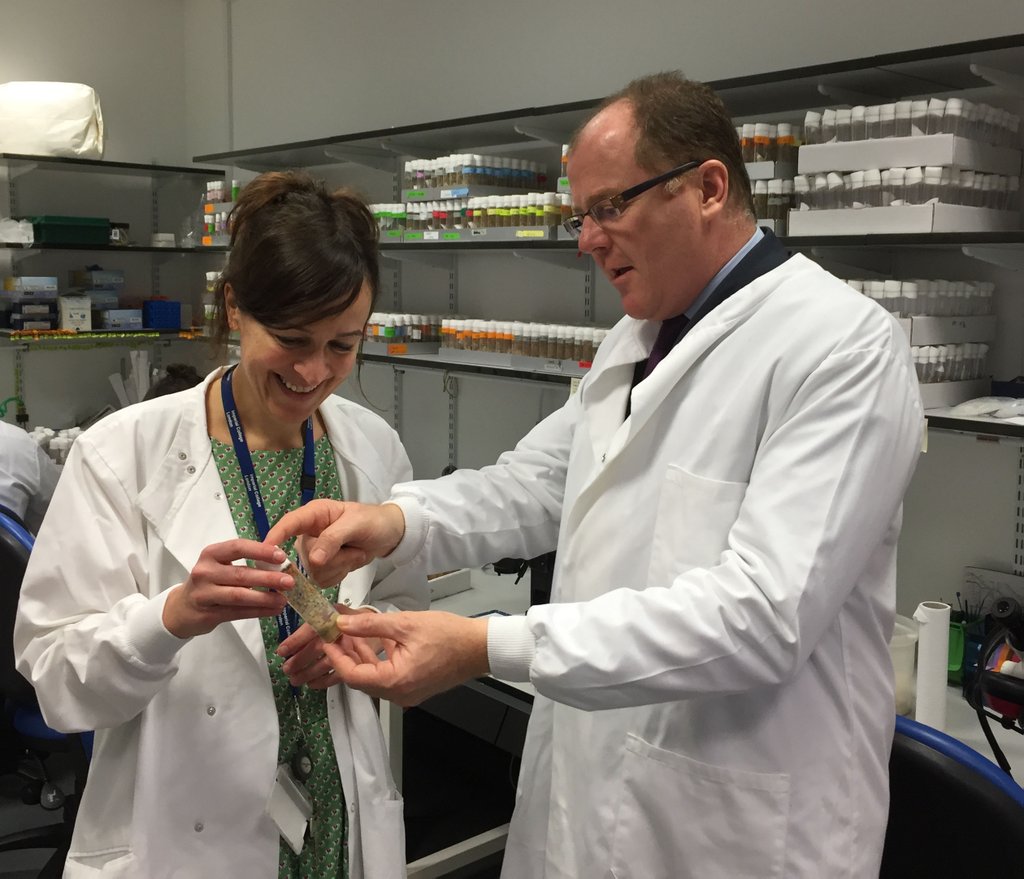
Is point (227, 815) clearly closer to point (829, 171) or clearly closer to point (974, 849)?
point (974, 849)

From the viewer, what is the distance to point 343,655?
1255 millimetres

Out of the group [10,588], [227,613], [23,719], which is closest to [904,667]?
[227,613]

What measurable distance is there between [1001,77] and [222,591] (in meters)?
1.91

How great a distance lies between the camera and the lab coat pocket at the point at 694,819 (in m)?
1.26

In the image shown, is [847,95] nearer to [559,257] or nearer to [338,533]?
[559,257]

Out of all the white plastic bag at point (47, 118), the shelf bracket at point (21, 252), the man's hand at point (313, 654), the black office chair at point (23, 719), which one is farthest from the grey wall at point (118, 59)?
the man's hand at point (313, 654)

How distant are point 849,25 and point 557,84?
→ 1.07m

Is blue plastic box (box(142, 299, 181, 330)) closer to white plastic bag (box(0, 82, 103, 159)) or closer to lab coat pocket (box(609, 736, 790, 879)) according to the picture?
white plastic bag (box(0, 82, 103, 159))

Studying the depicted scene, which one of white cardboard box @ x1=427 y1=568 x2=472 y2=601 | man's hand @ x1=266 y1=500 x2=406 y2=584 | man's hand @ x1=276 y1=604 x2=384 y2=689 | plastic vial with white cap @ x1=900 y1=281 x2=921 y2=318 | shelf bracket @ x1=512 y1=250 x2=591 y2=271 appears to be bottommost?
white cardboard box @ x1=427 y1=568 x2=472 y2=601

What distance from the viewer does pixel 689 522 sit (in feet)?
4.23

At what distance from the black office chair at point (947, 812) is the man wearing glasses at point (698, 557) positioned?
0.08 m

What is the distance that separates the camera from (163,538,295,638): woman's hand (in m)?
1.16

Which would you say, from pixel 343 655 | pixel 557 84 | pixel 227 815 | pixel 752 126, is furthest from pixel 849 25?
pixel 227 815

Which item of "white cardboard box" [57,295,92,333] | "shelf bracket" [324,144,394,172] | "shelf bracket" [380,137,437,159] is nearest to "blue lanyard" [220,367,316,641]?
"shelf bracket" [380,137,437,159]
